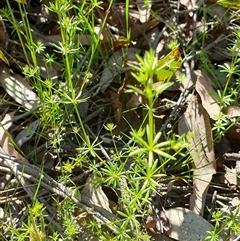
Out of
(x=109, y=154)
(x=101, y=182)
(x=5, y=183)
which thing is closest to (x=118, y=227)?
(x=101, y=182)

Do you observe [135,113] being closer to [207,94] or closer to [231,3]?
[207,94]

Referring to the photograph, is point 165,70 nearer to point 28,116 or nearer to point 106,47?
point 106,47

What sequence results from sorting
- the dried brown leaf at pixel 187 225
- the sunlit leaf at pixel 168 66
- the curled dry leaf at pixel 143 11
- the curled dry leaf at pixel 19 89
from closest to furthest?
the dried brown leaf at pixel 187 225, the sunlit leaf at pixel 168 66, the curled dry leaf at pixel 19 89, the curled dry leaf at pixel 143 11

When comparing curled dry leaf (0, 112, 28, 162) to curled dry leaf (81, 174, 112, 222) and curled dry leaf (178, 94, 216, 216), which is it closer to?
curled dry leaf (81, 174, 112, 222)

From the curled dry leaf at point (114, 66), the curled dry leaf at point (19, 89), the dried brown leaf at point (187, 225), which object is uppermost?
the curled dry leaf at point (19, 89)

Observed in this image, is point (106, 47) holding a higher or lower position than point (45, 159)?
higher

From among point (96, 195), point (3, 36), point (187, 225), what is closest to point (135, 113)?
point (96, 195)

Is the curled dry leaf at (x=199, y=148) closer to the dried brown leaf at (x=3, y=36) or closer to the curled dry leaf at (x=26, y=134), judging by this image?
the curled dry leaf at (x=26, y=134)

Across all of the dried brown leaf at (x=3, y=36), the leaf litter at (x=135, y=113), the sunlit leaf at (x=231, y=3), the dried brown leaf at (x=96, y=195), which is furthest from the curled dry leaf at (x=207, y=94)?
the dried brown leaf at (x=3, y=36)
